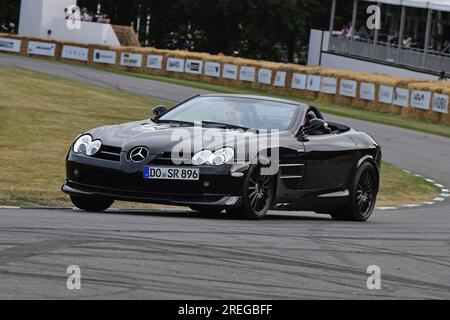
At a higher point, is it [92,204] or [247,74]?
[247,74]

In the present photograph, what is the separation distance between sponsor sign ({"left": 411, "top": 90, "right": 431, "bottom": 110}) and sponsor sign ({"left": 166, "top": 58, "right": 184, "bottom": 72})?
1321 centimetres

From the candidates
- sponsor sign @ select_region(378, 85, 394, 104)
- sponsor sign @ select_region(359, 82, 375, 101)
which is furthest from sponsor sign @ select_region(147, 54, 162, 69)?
sponsor sign @ select_region(378, 85, 394, 104)

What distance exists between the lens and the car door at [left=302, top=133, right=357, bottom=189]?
501 inches

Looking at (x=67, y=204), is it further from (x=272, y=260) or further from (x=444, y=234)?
(x=272, y=260)

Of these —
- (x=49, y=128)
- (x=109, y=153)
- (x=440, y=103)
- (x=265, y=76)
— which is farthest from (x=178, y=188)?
(x=265, y=76)

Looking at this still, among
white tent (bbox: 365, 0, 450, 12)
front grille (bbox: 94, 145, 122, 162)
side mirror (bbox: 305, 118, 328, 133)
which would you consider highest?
white tent (bbox: 365, 0, 450, 12)

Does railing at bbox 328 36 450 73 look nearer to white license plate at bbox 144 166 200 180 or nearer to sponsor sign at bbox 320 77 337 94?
sponsor sign at bbox 320 77 337 94

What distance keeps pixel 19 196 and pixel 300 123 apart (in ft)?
10.6

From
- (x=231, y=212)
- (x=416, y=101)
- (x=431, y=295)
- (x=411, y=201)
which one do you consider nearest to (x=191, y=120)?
(x=231, y=212)

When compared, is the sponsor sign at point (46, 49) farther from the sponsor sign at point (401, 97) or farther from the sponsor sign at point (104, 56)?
the sponsor sign at point (401, 97)

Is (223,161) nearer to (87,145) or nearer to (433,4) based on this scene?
(87,145)

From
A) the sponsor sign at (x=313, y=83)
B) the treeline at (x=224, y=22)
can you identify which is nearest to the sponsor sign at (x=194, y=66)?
the sponsor sign at (x=313, y=83)

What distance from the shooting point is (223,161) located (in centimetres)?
1145

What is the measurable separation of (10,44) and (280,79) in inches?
492
